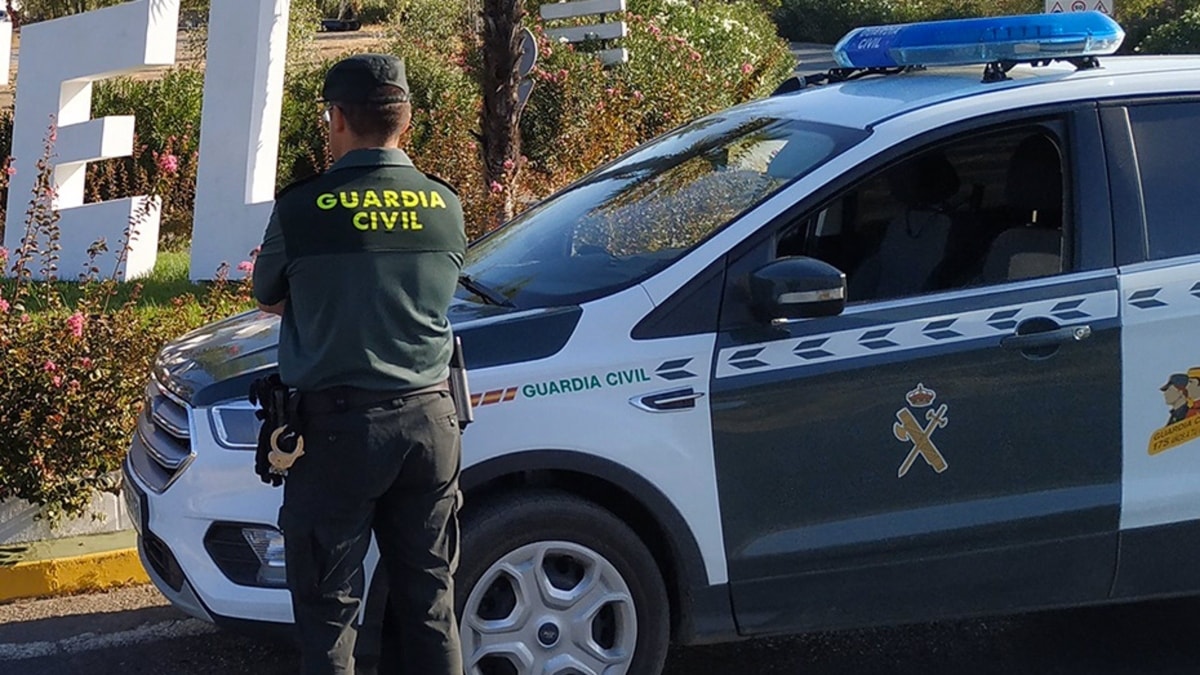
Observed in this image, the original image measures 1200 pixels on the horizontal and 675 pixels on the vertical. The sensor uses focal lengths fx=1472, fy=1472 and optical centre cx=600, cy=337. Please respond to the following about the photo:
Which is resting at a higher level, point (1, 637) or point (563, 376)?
point (563, 376)

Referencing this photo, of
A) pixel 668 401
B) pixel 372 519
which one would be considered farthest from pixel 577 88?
pixel 372 519

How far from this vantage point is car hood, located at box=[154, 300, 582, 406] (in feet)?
12.9

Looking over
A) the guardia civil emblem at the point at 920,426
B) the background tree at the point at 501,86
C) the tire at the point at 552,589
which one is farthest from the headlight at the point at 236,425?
the background tree at the point at 501,86

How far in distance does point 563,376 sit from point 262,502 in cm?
86

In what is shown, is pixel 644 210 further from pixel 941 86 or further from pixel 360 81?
pixel 360 81

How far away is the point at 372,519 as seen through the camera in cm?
358

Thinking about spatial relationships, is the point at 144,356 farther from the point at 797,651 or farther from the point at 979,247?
the point at 979,247

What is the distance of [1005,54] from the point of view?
4.60m

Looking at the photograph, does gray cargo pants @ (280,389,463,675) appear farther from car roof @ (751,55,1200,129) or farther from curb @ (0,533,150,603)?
curb @ (0,533,150,603)

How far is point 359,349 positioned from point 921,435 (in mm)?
1620

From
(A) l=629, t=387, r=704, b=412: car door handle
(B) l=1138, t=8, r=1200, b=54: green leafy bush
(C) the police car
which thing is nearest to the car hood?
(C) the police car

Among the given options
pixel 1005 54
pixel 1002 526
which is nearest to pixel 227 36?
pixel 1005 54

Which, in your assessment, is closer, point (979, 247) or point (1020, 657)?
point (979, 247)

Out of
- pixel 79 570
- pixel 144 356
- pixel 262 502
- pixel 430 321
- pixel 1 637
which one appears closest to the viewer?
pixel 430 321
